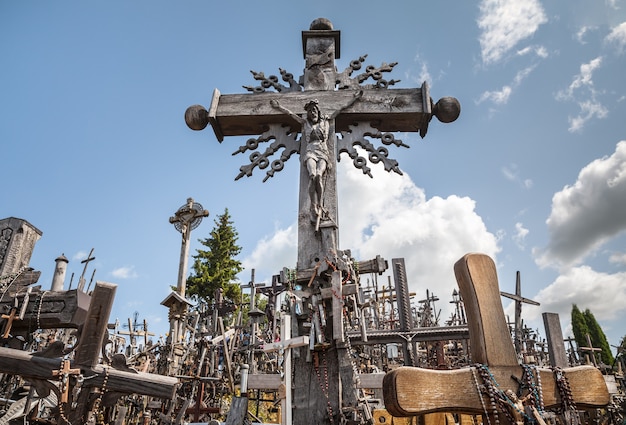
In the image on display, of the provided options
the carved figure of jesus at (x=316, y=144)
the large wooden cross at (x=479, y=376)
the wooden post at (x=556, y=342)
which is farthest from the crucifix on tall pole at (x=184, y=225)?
the large wooden cross at (x=479, y=376)

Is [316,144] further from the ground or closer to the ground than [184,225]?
closer to the ground

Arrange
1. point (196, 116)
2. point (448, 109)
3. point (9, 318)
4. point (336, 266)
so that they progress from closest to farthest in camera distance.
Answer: point (9, 318) → point (336, 266) → point (448, 109) → point (196, 116)

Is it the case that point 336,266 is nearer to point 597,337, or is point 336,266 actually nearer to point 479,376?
point 479,376

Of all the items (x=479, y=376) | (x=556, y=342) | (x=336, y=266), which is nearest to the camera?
(x=479, y=376)

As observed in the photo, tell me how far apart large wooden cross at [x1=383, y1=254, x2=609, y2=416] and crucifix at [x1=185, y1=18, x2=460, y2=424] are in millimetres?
2602

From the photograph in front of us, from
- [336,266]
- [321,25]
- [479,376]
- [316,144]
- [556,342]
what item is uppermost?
[321,25]

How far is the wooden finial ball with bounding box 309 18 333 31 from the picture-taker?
6.94m

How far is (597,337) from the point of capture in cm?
3195

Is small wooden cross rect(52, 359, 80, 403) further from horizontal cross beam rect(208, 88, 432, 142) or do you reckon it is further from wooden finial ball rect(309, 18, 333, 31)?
wooden finial ball rect(309, 18, 333, 31)

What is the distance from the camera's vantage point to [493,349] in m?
2.03

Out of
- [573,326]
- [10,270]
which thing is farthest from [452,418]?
[573,326]

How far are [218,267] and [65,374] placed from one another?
84.9 feet

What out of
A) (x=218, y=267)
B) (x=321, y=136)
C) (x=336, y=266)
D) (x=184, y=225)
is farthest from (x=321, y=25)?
(x=218, y=267)

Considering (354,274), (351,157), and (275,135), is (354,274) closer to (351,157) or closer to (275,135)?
(351,157)
